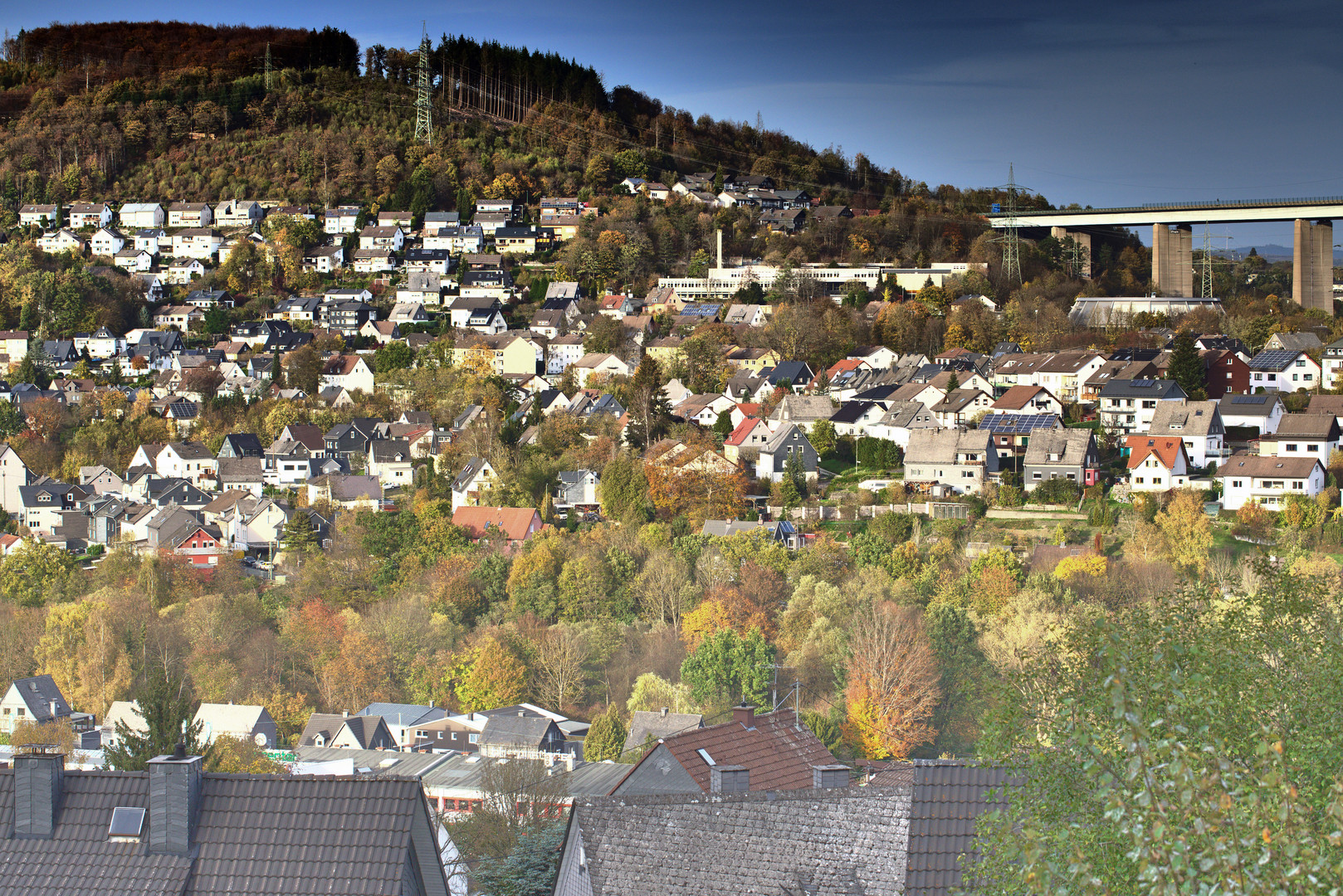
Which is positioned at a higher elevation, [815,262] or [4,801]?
[815,262]

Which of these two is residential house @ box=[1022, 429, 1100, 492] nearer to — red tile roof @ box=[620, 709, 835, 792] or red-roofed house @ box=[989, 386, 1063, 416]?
red-roofed house @ box=[989, 386, 1063, 416]

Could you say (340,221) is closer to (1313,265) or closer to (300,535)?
(300,535)

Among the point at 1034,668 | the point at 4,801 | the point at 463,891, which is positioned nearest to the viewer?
the point at 1034,668

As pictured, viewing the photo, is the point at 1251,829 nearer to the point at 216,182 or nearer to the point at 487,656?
the point at 487,656

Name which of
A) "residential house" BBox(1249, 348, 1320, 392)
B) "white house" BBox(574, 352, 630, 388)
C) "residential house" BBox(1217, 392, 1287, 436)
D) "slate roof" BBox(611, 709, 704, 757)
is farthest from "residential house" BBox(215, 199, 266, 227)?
"slate roof" BBox(611, 709, 704, 757)

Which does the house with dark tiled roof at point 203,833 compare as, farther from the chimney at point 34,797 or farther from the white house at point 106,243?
the white house at point 106,243

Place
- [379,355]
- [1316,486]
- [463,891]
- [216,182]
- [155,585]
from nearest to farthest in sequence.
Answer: [463,891] < [1316,486] < [155,585] < [379,355] < [216,182]

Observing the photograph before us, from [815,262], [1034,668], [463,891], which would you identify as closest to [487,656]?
[463,891]

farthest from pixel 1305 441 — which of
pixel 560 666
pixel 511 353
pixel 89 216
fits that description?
pixel 89 216
